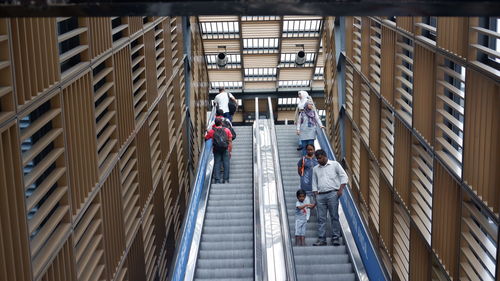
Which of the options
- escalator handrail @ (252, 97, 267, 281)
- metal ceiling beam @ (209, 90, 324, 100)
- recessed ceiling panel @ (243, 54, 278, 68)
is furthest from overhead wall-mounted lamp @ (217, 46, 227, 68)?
escalator handrail @ (252, 97, 267, 281)

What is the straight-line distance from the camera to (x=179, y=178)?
50.5ft

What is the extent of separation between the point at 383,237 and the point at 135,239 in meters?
4.01

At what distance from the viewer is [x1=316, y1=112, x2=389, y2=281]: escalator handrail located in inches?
345

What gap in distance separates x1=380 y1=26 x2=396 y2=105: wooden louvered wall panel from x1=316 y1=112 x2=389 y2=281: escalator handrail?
5.33 ft

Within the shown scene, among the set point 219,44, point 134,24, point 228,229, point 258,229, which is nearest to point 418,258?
point 258,229

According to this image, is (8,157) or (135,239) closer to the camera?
(8,157)

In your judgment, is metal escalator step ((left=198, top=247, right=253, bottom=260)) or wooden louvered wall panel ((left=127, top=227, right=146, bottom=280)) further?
metal escalator step ((left=198, top=247, right=253, bottom=260))

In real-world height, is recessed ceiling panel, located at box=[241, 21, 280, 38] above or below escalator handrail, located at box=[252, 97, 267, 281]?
above

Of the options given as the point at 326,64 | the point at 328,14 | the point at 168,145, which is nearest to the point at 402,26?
the point at 168,145

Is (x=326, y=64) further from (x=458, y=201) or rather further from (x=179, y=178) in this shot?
(x=458, y=201)

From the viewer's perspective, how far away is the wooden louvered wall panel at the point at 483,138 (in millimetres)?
6043

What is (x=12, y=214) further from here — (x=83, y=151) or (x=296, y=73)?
(x=296, y=73)

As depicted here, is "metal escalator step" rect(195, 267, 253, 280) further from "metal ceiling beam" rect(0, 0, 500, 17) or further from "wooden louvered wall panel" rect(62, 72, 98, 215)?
"metal ceiling beam" rect(0, 0, 500, 17)

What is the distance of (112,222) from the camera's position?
8312 mm
